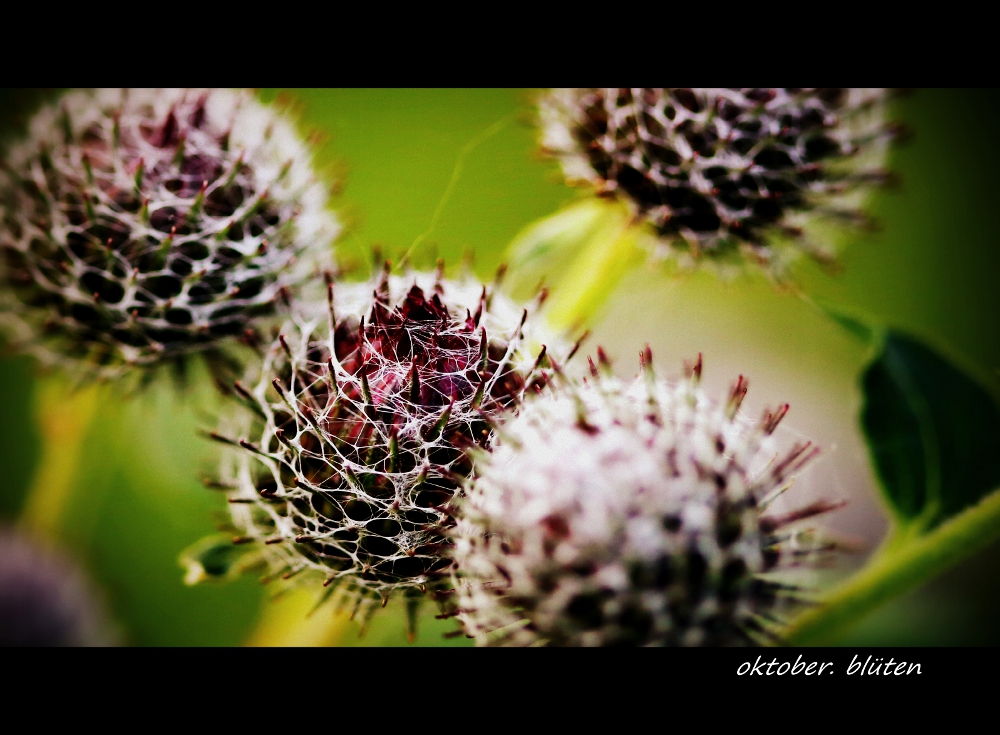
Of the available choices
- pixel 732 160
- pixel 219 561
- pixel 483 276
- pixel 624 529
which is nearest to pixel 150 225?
pixel 219 561

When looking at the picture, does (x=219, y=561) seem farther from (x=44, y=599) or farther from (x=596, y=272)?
(x=44, y=599)

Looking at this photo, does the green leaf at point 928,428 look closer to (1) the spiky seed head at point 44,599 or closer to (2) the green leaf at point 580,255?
(2) the green leaf at point 580,255

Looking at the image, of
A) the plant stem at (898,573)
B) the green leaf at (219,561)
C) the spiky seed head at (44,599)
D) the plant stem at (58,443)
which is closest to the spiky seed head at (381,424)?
the green leaf at (219,561)

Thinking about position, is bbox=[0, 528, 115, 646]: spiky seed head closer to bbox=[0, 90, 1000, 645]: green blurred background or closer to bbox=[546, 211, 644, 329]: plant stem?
bbox=[0, 90, 1000, 645]: green blurred background
